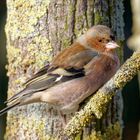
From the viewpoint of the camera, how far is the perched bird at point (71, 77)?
5.25 m

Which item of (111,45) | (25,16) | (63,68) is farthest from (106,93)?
(25,16)

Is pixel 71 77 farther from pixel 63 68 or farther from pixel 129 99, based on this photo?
pixel 129 99

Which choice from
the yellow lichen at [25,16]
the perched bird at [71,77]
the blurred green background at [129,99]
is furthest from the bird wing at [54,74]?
the blurred green background at [129,99]

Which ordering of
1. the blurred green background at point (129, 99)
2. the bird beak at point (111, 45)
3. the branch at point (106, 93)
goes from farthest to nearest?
the blurred green background at point (129, 99)
the bird beak at point (111, 45)
the branch at point (106, 93)

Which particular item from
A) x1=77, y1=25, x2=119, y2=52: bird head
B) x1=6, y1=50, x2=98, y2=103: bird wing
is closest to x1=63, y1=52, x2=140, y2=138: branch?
x1=6, y1=50, x2=98, y2=103: bird wing

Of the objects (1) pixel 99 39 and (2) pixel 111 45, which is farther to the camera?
(1) pixel 99 39

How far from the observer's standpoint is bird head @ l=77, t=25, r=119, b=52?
534 centimetres

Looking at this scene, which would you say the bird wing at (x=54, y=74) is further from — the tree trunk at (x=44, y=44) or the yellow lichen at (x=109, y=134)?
the yellow lichen at (x=109, y=134)

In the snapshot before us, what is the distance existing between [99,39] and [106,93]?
124cm

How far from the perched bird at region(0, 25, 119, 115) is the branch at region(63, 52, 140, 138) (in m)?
0.60

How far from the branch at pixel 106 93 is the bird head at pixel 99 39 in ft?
2.69

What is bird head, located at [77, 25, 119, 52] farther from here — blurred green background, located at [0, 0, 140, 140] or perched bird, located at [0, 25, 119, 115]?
blurred green background, located at [0, 0, 140, 140]

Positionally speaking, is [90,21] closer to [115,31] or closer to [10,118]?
[115,31]

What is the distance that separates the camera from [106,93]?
4559 millimetres
